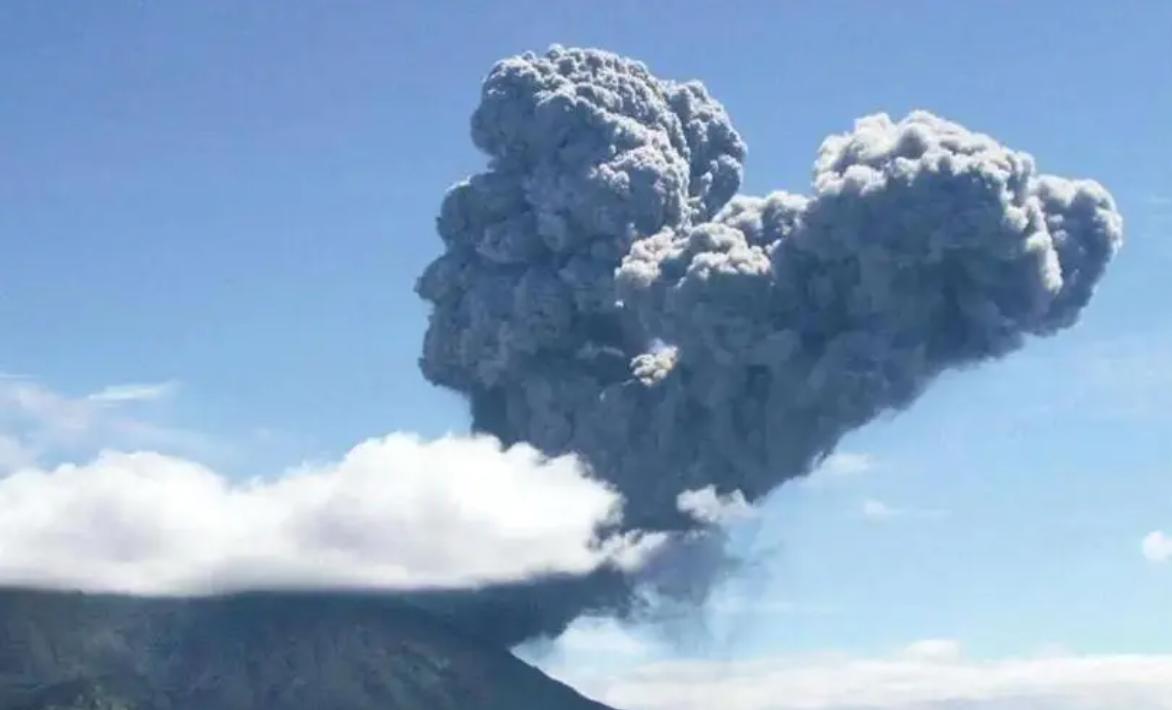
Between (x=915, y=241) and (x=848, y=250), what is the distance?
2679 millimetres

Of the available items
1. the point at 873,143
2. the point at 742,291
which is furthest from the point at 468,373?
the point at 873,143

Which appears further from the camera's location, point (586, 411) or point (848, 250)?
point (586, 411)

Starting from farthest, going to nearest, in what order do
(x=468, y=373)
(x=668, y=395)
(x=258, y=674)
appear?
(x=258, y=674) < (x=468, y=373) < (x=668, y=395)

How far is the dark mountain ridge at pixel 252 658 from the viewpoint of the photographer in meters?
94.6

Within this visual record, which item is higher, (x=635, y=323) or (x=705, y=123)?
(x=705, y=123)

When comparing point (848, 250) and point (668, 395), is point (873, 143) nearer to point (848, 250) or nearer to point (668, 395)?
point (848, 250)

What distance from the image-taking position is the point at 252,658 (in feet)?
318

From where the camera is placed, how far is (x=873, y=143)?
199ft

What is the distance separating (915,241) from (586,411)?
16.7 m

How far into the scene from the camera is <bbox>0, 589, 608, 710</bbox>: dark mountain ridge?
310 feet

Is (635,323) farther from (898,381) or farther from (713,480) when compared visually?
(898,381)

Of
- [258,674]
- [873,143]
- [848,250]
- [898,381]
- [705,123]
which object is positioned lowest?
[258,674]

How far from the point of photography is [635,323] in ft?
225

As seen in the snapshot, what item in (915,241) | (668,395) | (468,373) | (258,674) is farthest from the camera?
(258,674)
